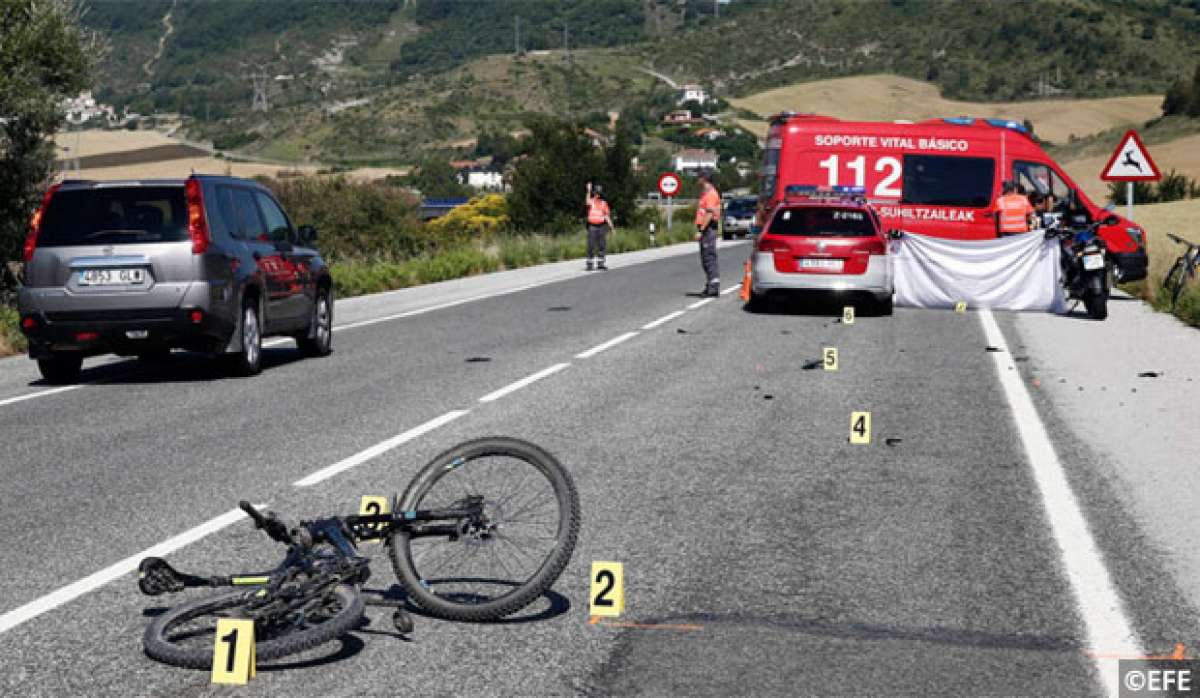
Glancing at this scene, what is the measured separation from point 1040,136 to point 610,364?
137 meters

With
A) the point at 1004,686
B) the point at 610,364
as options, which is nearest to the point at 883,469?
the point at 1004,686

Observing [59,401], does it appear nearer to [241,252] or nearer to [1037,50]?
[241,252]

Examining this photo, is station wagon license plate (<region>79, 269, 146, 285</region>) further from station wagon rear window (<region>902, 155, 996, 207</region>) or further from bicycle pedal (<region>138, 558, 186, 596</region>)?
station wagon rear window (<region>902, 155, 996, 207</region>)

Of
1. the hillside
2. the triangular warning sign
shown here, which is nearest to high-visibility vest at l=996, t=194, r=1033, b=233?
the triangular warning sign

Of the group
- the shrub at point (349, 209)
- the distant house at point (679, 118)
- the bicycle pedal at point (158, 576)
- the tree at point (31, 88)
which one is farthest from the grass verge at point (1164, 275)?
the distant house at point (679, 118)

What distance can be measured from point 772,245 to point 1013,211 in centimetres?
493

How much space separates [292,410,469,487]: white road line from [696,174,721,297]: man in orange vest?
11759mm

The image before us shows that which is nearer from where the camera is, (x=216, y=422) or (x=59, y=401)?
(x=216, y=422)

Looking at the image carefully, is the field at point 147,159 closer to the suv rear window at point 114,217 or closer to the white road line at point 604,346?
the white road line at point 604,346

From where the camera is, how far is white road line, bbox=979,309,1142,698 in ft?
17.8

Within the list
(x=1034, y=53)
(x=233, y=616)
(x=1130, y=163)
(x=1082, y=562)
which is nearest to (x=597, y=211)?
(x=1130, y=163)

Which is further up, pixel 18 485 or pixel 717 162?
pixel 18 485

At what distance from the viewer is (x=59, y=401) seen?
12672mm

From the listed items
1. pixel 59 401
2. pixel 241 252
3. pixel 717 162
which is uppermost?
Result: pixel 241 252
